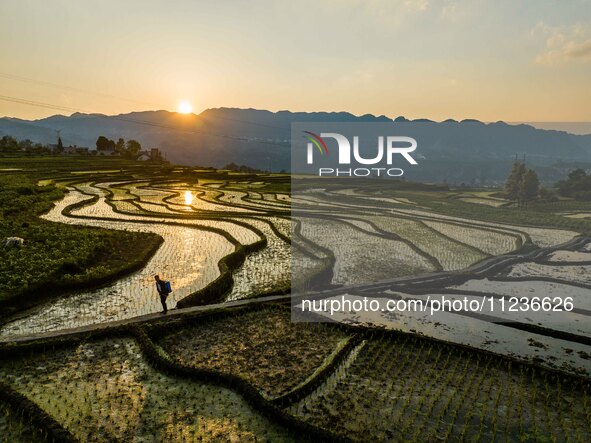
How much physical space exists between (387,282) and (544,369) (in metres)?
7.64

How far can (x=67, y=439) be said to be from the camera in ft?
23.8

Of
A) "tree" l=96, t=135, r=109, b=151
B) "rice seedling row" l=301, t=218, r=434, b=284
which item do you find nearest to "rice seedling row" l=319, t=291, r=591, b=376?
"rice seedling row" l=301, t=218, r=434, b=284

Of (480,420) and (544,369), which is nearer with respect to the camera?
(480,420)

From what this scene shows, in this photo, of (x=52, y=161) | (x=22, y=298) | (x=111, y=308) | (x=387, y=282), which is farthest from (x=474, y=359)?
(x=52, y=161)

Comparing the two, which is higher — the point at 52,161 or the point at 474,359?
the point at 52,161

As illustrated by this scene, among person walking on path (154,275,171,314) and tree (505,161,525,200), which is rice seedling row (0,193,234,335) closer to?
person walking on path (154,275,171,314)

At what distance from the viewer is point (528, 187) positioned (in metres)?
55.2

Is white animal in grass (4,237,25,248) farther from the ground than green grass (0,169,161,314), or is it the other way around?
white animal in grass (4,237,25,248)

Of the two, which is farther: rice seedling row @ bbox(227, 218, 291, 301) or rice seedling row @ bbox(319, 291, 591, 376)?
rice seedling row @ bbox(227, 218, 291, 301)

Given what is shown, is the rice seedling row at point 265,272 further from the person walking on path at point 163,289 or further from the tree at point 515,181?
the tree at point 515,181

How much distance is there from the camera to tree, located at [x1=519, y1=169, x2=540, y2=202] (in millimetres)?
54969

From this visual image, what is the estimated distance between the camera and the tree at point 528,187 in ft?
180

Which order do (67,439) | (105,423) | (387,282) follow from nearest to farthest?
(67,439) → (105,423) → (387,282)

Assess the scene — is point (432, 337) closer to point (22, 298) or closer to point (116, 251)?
point (22, 298)
